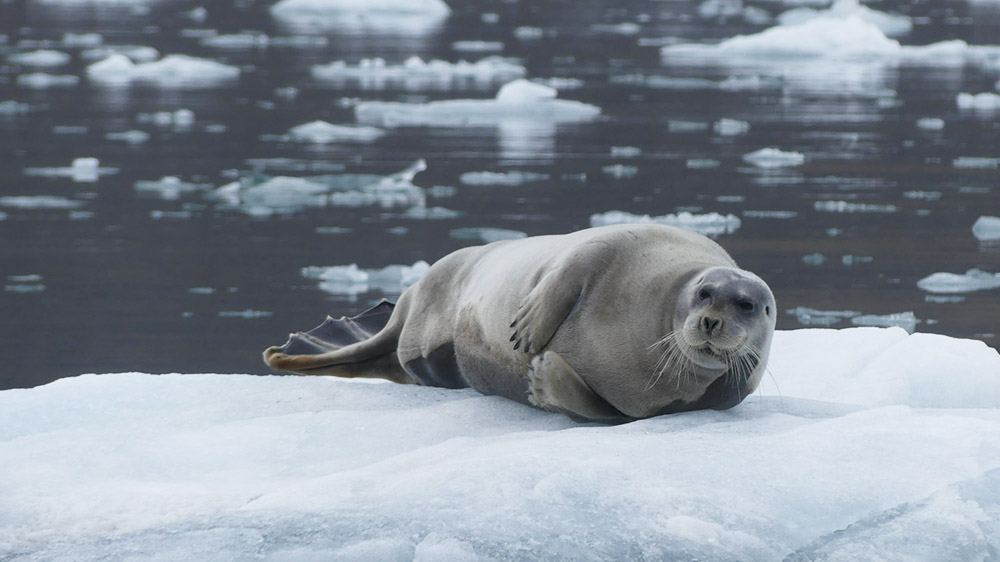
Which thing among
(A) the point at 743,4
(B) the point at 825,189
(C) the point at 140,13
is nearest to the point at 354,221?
(B) the point at 825,189

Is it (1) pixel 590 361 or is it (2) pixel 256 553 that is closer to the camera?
(2) pixel 256 553

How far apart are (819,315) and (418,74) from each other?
10.7 m

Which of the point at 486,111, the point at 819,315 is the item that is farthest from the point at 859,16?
the point at 819,315

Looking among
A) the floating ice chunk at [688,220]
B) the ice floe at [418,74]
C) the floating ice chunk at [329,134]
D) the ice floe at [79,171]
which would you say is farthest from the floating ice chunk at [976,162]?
the ice floe at [79,171]

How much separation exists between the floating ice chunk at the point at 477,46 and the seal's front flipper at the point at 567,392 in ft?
55.8

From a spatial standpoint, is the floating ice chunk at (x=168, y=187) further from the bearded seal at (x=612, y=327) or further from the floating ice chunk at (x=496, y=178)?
the bearded seal at (x=612, y=327)

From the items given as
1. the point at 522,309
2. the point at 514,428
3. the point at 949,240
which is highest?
the point at 522,309

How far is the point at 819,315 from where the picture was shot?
7.07 metres

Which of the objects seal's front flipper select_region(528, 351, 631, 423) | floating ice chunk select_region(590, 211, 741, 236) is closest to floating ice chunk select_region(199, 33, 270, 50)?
floating ice chunk select_region(590, 211, 741, 236)

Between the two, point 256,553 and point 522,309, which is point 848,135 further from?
point 256,553

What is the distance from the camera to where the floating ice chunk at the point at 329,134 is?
1244 cm

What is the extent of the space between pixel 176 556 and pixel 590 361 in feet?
4.49

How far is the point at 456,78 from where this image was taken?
56.1 ft

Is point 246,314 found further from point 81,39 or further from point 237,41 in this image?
point 81,39
